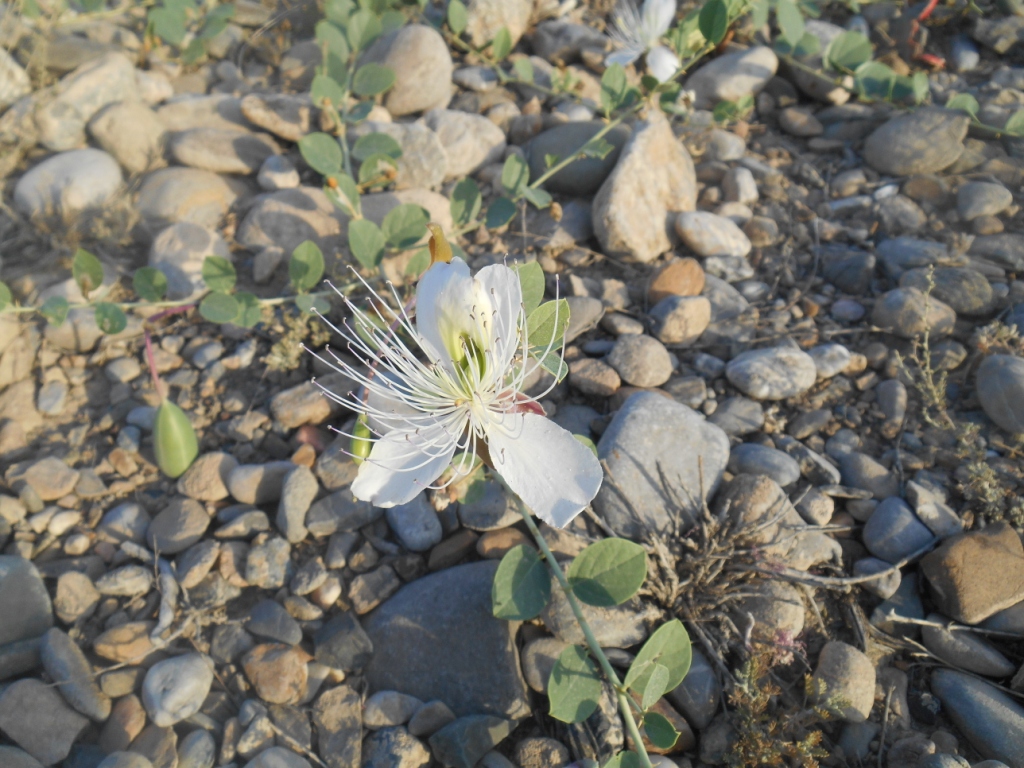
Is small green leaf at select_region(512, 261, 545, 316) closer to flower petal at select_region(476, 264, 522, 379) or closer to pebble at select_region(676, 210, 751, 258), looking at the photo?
flower petal at select_region(476, 264, 522, 379)

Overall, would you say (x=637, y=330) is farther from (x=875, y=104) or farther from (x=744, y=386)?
(x=875, y=104)

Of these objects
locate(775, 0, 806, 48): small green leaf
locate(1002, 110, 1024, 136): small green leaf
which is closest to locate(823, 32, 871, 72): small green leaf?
locate(775, 0, 806, 48): small green leaf

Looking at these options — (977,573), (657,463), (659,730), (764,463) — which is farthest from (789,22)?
(659,730)

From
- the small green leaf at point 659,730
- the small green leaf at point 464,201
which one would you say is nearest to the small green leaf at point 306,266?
the small green leaf at point 464,201

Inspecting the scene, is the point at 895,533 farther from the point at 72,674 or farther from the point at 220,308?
the point at 72,674

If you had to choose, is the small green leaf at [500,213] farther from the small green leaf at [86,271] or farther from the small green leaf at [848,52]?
the small green leaf at [848,52]

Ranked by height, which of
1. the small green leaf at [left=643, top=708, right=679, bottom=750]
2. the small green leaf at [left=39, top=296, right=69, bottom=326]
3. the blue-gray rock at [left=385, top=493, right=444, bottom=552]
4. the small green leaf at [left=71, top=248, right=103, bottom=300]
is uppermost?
the small green leaf at [left=71, top=248, right=103, bottom=300]

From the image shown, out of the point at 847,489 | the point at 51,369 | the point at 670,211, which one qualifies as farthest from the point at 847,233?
the point at 51,369
